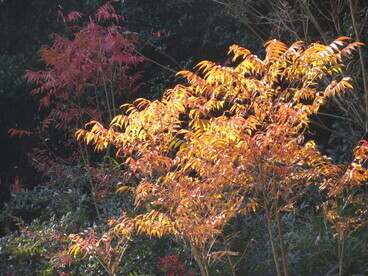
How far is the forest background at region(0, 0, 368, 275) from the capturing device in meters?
5.87

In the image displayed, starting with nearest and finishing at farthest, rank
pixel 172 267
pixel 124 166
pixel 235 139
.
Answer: pixel 235 139 → pixel 172 267 → pixel 124 166

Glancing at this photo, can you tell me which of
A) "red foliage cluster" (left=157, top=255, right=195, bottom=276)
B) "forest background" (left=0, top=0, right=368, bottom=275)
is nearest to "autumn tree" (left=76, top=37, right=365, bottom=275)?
"forest background" (left=0, top=0, right=368, bottom=275)

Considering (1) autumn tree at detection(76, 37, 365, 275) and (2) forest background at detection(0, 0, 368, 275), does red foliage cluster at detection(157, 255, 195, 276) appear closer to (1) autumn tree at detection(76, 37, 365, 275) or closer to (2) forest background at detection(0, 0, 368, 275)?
(2) forest background at detection(0, 0, 368, 275)

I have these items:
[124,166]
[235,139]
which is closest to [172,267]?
[235,139]

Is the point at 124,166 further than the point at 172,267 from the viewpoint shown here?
Yes

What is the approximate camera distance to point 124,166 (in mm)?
8594

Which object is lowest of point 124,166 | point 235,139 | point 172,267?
point 124,166

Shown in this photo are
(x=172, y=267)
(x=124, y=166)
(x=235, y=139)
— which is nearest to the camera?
(x=235, y=139)

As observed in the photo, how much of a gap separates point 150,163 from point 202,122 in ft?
1.77

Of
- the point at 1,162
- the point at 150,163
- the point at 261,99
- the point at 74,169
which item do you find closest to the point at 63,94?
the point at 74,169

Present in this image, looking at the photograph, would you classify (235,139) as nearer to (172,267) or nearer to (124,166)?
(172,267)

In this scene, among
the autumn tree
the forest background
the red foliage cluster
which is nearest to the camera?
the autumn tree

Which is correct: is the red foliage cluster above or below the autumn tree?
below

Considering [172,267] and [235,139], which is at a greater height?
[235,139]
